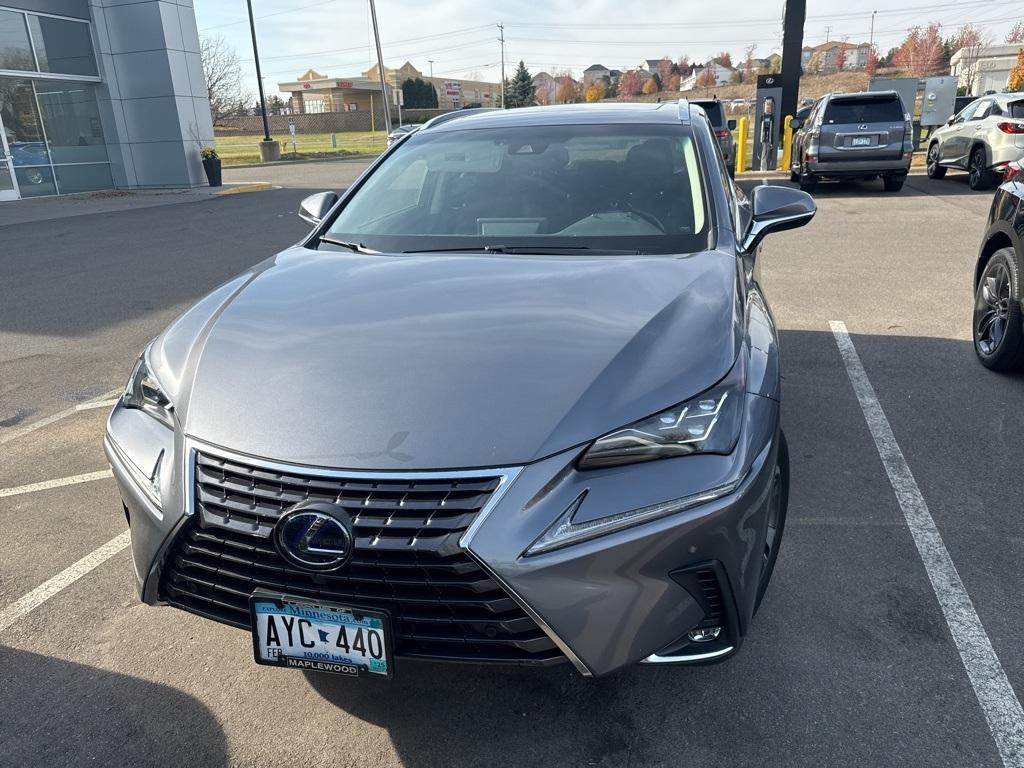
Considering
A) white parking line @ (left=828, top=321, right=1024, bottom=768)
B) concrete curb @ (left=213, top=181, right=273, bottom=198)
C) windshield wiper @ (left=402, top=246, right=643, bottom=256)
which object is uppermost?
windshield wiper @ (left=402, top=246, right=643, bottom=256)

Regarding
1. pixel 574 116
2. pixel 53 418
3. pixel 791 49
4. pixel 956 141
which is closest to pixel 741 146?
pixel 791 49

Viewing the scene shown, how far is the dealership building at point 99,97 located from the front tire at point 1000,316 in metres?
21.0

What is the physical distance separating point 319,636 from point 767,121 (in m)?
19.4

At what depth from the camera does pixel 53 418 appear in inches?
187

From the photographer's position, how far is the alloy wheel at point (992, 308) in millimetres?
4730

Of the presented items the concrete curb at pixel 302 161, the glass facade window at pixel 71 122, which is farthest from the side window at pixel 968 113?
the concrete curb at pixel 302 161

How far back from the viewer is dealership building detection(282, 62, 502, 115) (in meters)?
76.1

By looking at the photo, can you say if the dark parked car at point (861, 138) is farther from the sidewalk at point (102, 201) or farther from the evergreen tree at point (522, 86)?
the evergreen tree at point (522, 86)

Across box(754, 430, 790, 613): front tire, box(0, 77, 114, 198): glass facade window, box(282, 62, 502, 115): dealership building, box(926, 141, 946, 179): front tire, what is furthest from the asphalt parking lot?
box(282, 62, 502, 115): dealership building

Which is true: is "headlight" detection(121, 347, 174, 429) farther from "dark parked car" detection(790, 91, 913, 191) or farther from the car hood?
"dark parked car" detection(790, 91, 913, 191)

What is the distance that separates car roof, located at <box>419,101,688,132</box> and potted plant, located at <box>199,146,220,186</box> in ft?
64.6

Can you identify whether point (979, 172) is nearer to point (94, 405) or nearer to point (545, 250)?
point (545, 250)

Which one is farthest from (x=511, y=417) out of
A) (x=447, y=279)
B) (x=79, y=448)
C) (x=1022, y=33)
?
(x=1022, y=33)

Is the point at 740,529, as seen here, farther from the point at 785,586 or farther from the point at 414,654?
the point at 785,586
